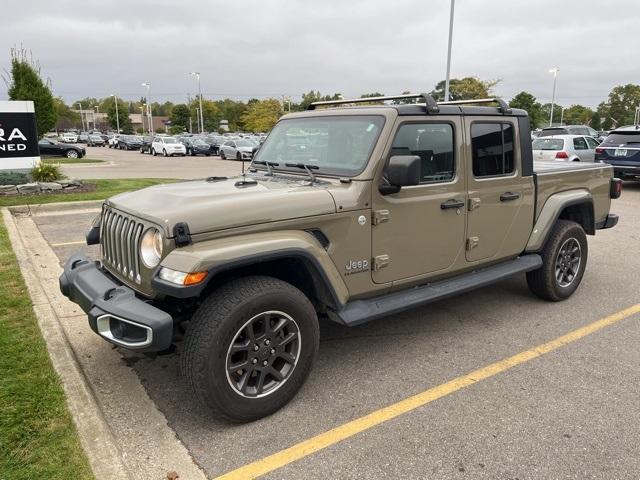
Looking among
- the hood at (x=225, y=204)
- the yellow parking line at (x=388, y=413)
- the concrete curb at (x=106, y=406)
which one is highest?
the hood at (x=225, y=204)

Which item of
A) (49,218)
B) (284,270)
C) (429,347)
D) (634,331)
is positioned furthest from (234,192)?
(49,218)

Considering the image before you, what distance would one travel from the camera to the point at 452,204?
4004mm

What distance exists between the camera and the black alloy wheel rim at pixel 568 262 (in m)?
5.21

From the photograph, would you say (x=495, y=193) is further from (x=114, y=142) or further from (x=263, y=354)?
(x=114, y=142)

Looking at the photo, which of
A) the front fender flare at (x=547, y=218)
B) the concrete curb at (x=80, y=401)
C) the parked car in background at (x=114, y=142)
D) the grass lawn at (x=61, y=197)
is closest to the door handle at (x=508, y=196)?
the front fender flare at (x=547, y=218)

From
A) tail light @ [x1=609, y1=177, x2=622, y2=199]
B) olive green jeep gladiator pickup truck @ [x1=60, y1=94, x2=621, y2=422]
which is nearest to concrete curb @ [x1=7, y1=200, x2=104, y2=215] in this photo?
olive green jeep gladiator pickup truck @ [x1=60, y1=94, x2=621, y2=422]

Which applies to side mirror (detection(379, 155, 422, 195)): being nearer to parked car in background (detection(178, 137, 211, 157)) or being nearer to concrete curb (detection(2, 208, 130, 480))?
concrete curb (detection(2, 208, 130, 480))

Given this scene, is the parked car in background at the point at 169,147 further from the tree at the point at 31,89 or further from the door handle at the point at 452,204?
the door handle at the point at 452,204

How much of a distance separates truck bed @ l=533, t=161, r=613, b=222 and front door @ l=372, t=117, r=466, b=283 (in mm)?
1224

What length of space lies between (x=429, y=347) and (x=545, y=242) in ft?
5.72

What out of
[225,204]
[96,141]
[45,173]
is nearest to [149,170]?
[45,173]

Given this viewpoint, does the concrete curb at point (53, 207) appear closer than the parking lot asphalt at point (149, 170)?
Yes

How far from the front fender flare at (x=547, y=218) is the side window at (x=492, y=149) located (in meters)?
0.65

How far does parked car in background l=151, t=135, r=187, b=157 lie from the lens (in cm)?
3634
